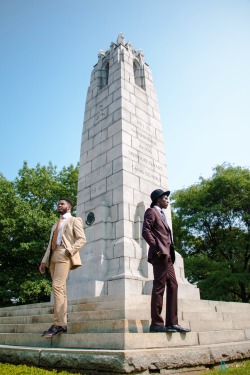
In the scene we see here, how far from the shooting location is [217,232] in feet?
76.6

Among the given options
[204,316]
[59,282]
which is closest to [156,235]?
[59,282]

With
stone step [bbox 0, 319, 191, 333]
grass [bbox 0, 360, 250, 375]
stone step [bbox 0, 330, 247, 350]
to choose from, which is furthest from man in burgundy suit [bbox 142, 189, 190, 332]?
grass [bbox 0, 360, 250, 375]

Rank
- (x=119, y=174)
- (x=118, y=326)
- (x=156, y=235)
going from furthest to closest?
(x=119, y=174) → (x=156, y=235) → (x=118, y=326)

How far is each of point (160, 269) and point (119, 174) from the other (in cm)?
521

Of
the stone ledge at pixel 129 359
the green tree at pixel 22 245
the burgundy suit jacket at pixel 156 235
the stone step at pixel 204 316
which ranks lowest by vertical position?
the stone ledge at pixel 129 359

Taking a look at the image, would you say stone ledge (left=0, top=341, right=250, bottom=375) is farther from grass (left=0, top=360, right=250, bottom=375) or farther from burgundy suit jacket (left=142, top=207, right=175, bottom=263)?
burgundy suit jacket (left=142, top=207, right=175, bottom=263)

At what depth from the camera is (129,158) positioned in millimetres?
9742

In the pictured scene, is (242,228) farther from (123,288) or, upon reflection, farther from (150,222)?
(150,222)

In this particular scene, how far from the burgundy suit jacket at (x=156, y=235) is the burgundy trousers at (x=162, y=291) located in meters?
0.12

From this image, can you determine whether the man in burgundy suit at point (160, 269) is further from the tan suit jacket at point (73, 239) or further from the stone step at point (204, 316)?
the stone step at point (204, 316)

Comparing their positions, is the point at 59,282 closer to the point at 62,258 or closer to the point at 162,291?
the point at 62,258

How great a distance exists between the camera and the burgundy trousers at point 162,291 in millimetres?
4289

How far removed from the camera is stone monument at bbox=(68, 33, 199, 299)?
8203mm

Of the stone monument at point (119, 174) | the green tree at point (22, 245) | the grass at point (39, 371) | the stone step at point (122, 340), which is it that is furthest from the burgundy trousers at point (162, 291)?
the green tree at point (22, 245)
